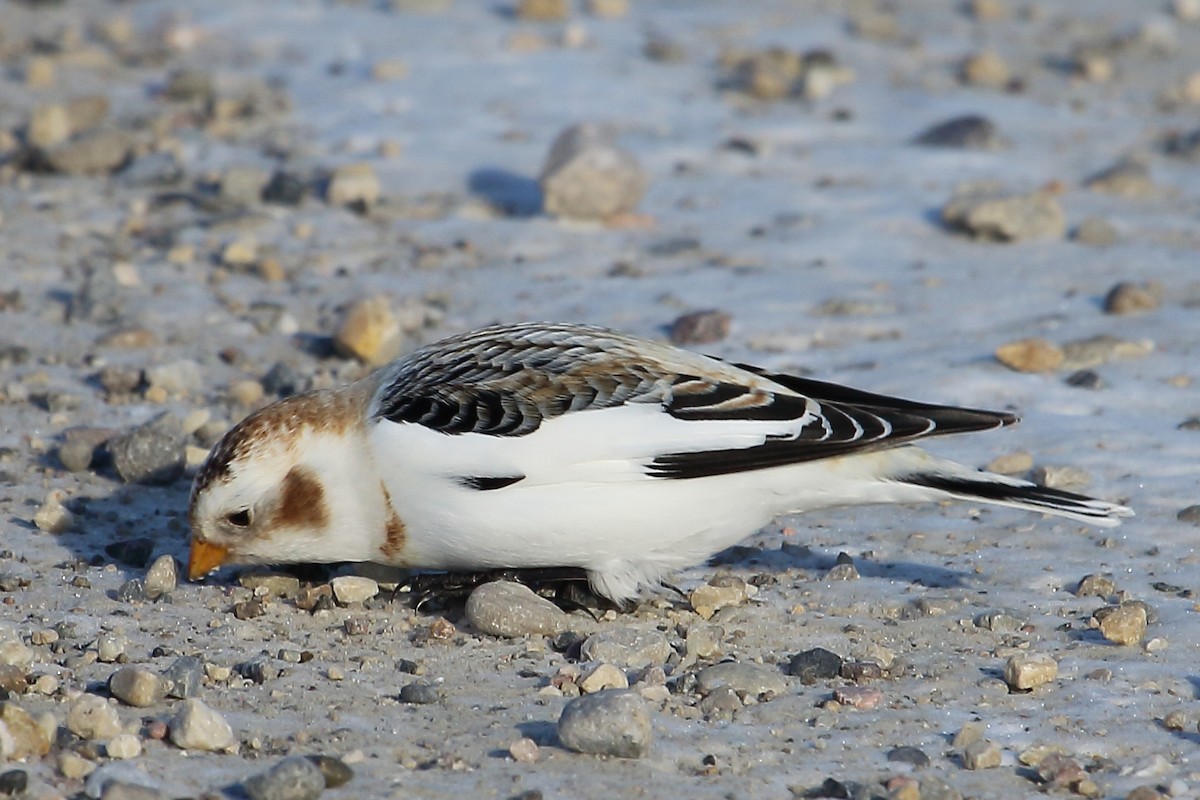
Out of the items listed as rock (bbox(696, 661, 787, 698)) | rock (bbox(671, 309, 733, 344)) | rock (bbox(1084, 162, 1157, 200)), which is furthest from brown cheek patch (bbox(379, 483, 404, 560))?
rock (bbox(1084, 162, 1157, 200))

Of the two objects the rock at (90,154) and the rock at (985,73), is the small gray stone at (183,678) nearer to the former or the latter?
the rock at (90,154)

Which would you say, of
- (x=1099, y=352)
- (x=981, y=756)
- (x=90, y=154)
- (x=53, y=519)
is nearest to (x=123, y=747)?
(x=53, y=519)

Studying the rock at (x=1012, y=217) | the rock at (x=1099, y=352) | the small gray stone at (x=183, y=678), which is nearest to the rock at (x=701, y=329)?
the rock at (x=1099, y=352)

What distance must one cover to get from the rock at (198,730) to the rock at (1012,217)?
164 inches

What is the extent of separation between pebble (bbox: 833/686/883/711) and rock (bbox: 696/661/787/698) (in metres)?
0.13

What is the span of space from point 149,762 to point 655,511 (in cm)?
125

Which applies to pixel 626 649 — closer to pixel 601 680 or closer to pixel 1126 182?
pixel 601 680

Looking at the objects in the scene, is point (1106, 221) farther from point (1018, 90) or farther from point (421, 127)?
point (421, 127)

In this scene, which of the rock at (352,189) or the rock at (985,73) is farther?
the rock at (985,73)

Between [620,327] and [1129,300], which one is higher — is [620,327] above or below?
below

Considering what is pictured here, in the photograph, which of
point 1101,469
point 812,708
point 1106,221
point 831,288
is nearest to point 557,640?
point 812,708

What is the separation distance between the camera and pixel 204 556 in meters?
3.88

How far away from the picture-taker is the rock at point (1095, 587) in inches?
151

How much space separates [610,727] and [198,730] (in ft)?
2.51
